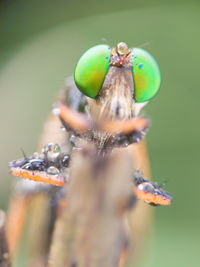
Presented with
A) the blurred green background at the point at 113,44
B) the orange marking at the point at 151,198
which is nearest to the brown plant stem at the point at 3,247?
the orange marking at the point at 151,198

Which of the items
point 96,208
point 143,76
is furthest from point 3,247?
point 143,76

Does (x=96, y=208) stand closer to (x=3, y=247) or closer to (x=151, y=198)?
(x=151, y=198)

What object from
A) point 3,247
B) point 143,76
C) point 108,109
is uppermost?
point 143,76

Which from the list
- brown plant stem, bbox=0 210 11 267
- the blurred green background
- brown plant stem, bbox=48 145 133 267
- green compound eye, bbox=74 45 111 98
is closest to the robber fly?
green compound eye, bbox=74 45 111 98

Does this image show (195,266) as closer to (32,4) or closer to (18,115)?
(18,115)

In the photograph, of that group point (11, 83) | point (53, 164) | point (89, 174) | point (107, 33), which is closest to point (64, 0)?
point (107, 33)

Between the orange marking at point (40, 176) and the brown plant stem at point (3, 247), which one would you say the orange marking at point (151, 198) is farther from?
the brown plant stem at point (3, 247)
